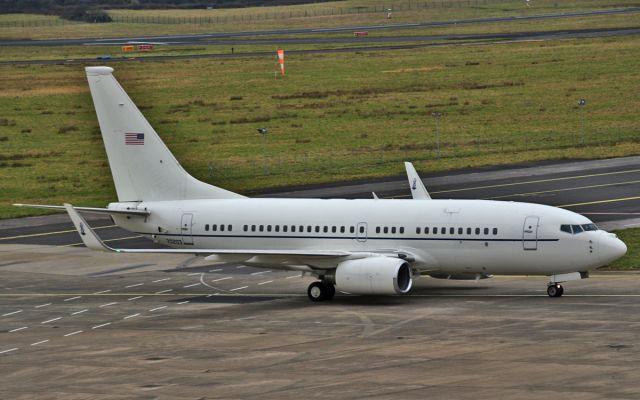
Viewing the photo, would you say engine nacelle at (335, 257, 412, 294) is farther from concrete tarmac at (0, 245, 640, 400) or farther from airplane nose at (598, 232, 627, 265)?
Result: airplane nose at (598, 232, 627, 265)

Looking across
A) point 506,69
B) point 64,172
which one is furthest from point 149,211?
point 506,69

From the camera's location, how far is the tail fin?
6162cm

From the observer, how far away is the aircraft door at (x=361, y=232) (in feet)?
187

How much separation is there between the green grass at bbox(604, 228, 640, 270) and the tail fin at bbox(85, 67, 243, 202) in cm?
1851

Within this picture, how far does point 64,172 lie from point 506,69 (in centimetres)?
7449

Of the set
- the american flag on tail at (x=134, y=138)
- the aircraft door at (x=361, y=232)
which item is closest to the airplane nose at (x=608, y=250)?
the aircraft door at (x=361, y=232)

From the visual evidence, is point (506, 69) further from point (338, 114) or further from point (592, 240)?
point (592, 240)

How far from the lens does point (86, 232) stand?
178ft

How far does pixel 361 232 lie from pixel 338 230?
113 centimetres

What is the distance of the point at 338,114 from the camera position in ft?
435

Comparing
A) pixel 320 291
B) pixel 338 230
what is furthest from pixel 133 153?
pixel 320 291

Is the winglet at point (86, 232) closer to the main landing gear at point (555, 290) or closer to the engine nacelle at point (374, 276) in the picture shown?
the engine nacelle at point (374, 276)

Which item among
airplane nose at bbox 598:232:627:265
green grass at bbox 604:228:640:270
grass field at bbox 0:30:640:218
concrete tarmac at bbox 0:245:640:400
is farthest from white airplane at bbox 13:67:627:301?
grass field at bbox 0:30:640:218

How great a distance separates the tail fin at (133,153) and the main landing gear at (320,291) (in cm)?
721
